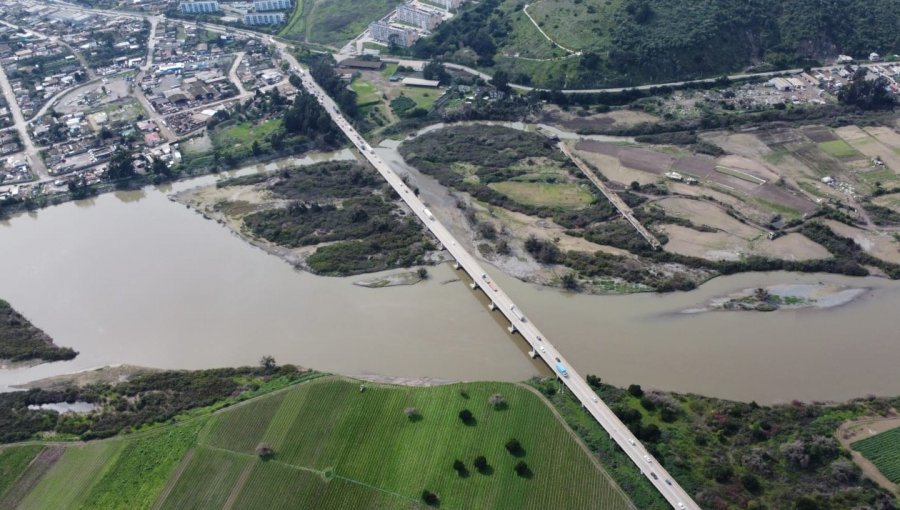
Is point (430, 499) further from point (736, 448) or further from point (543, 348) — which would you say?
point (736, 448)

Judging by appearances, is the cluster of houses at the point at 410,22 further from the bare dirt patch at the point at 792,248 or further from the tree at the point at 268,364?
the tree at the point at 268,364

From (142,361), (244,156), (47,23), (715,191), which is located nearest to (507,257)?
(715,191)

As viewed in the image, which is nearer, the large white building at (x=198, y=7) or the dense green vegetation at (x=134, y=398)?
the dense green vegetation at (x=134, y=398)

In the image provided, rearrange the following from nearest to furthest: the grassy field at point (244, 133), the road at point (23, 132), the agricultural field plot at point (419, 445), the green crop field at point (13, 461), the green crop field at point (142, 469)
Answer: the agricultural field plot at point (419, 445), the green crop field at point (142, 469), the green crop field at point (13, 461), the road at point (23, 132), the grassy field at point (244, 133)

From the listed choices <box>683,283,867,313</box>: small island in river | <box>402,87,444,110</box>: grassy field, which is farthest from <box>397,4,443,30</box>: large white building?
<box>683,283,867,313</box>: small island in river

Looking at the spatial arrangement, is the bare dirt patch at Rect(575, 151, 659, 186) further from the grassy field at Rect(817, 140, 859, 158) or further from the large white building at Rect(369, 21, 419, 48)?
the large white building at Rect(369, 21, 419, 48)

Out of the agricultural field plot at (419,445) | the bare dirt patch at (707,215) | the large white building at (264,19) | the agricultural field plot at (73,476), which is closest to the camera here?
the agricultural field plot at (419,445)

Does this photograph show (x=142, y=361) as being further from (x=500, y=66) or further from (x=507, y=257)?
(x=500, y=66)

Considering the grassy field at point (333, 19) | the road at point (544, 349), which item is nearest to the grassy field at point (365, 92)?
the road at point (544, 349)
